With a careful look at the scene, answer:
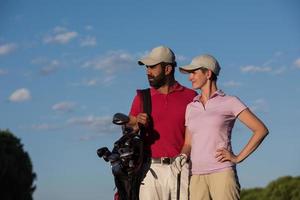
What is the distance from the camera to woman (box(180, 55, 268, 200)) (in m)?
6.68

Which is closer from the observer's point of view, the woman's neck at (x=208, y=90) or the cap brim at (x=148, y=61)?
the woman's neck at (x=208, y=90)

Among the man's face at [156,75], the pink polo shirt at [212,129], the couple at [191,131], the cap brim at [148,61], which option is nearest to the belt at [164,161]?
the couple at [191,131]

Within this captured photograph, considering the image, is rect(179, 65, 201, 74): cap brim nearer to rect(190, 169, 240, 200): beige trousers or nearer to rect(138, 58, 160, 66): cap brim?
rect(138, 58, 160, 66): cap brim

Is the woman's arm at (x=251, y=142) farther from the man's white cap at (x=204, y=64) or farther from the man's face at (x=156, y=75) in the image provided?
the man's face at (x=156, y=75)

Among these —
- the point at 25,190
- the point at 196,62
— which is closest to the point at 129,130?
the point at 196,62

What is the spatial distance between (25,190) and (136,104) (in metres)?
40.4

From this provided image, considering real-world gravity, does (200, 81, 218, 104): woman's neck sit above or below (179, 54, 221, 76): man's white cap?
below

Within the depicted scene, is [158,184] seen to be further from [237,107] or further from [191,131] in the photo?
[237,107]

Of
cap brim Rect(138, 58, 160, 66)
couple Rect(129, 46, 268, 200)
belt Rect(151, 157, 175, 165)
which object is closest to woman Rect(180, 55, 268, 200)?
couple Rect(129, 46, 268, 200)

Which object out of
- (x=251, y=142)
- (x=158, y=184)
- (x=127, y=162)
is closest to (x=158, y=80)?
(x=127, y=162)

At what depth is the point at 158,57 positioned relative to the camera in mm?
7574

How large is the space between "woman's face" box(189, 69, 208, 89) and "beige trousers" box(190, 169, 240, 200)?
2.82 ft

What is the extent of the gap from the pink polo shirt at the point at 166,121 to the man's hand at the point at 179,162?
23 centimetres

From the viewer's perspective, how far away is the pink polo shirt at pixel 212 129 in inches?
265
